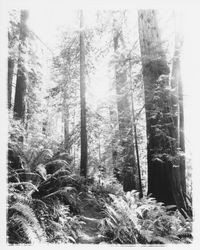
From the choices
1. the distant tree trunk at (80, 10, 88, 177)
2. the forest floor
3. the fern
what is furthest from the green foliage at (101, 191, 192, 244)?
the distant tree trunk at (80, 10, 88, 177)

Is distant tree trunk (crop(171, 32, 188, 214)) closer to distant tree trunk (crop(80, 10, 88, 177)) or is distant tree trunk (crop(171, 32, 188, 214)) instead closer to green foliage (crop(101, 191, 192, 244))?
green foliage (crop(101, 191, 192, 244))

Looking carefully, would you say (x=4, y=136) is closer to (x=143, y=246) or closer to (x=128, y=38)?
(x=143, y=246)

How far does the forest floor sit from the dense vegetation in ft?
0.06

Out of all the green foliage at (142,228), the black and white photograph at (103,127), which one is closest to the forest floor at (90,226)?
the black and white photograph at (103,127)

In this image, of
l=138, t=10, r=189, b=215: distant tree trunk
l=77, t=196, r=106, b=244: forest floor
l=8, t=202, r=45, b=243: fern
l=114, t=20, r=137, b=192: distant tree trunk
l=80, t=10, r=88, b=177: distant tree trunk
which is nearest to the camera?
l=8, t=202, r=45, b=243: fern

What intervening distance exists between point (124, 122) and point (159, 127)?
125 centimetres

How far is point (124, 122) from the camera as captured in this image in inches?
202

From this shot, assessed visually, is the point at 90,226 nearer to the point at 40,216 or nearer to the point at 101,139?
the point at 40,216

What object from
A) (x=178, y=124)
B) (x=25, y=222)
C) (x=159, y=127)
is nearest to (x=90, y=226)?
(x=25, y=222)

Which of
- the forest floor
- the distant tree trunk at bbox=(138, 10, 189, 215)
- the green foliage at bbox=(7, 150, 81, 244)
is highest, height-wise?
the distant tree trunk at bbox=(138, 10, 189, 215)

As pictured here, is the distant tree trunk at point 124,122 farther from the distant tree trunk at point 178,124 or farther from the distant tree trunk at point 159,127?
the distant tree trunk at point 178,124

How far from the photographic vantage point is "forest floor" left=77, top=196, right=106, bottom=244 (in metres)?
2.97

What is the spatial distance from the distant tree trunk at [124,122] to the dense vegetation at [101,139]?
0.09ft

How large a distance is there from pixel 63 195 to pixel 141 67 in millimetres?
3020
